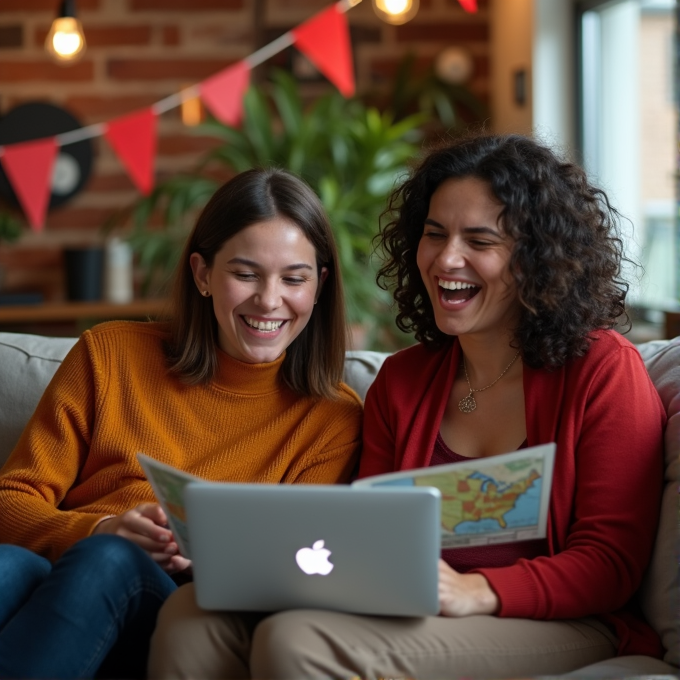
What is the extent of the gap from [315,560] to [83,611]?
1.17 feet

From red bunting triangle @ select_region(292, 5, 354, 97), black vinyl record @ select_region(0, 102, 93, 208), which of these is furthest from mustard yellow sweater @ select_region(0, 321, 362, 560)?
black vinyl record @ select_region(0, 102, 93, 208)

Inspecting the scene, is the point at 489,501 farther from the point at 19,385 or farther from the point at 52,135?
the point at 52,135

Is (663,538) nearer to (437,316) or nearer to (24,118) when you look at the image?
(437,316)

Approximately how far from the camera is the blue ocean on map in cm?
134

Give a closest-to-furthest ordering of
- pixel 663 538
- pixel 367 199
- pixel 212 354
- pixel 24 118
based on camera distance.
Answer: pixel 663 538
pixel 212 354
pixel 367 199
pixel 24 118

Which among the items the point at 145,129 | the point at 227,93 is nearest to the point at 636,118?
the point at 227,93

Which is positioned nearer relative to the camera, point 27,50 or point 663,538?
point 663,538

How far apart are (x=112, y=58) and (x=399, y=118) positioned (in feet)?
3.77

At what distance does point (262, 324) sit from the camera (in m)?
1.76

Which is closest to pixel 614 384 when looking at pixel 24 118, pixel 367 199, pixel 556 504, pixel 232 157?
Result: pixel 556 504

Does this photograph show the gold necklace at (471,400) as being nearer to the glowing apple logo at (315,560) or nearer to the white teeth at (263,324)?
the white teeth at (263,324)

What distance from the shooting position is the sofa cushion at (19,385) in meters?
1.98

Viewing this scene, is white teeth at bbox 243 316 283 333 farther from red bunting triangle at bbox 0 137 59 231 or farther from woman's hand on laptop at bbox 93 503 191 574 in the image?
red bunting triangle at bbox 0 137 59 231

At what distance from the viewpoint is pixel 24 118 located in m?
3.95
